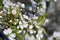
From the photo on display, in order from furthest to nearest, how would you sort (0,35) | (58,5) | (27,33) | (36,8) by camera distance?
(58,5), (36,8), (27,33), (0,35)

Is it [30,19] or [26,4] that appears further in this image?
[26,4]

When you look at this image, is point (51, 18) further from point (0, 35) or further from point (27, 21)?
point (0, 35)

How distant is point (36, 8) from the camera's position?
1381 mm

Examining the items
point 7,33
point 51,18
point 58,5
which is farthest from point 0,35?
point 58,5

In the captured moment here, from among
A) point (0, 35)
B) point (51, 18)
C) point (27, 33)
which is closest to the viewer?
point (0, 35)

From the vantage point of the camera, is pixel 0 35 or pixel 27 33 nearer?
pixel 0 35

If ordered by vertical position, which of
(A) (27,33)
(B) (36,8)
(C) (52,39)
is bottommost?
(C) (52,39)

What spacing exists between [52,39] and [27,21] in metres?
0.35

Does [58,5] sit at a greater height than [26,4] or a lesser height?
lesser

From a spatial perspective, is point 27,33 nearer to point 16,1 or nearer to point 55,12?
point 16,1

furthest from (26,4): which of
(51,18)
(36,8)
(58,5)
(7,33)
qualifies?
(58,5)

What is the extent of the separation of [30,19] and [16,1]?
0.52 feet

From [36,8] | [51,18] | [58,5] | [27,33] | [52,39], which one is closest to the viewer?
[27,33]

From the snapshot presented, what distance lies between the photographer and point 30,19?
4.24 feet
